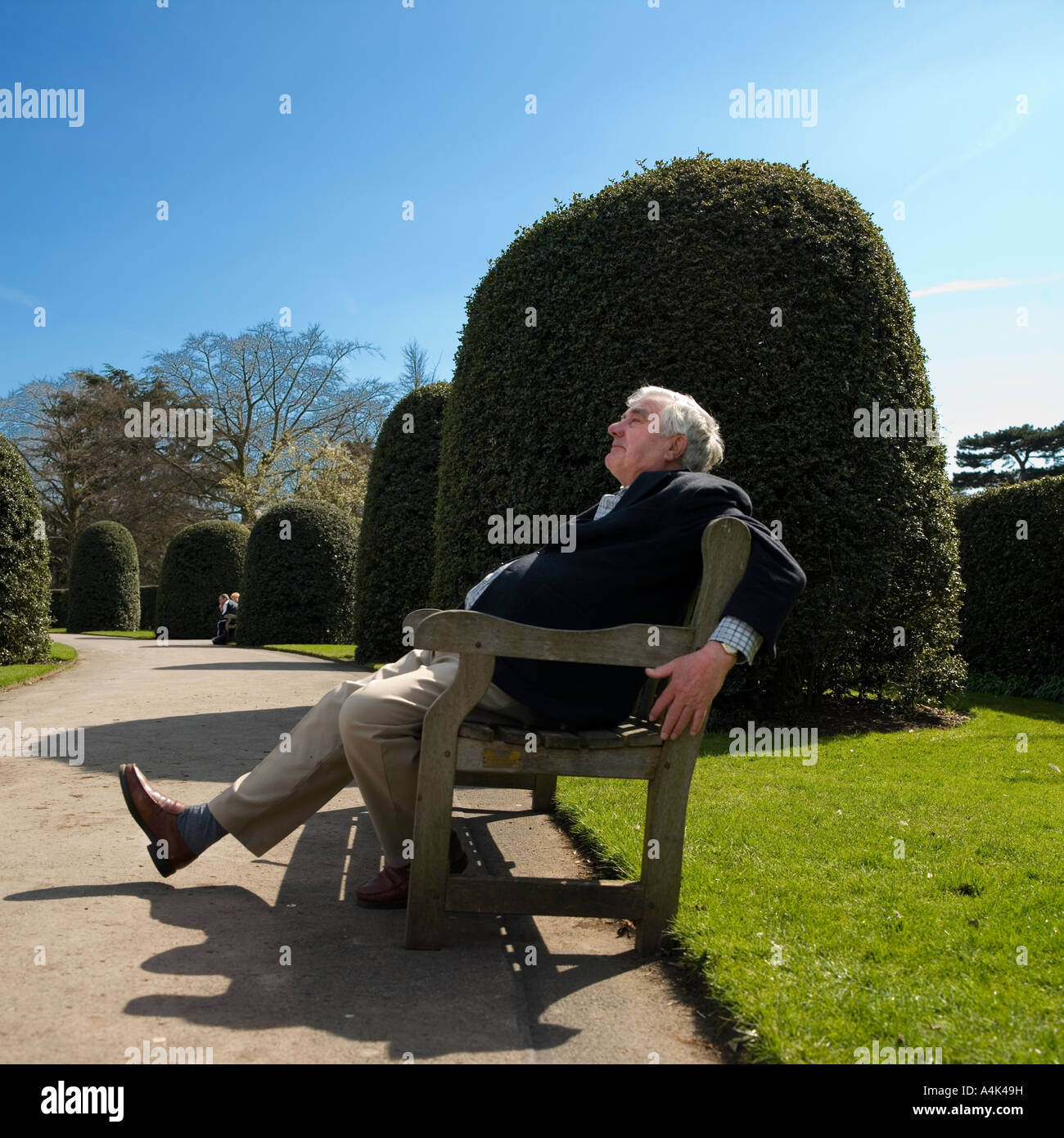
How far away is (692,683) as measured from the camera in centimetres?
253

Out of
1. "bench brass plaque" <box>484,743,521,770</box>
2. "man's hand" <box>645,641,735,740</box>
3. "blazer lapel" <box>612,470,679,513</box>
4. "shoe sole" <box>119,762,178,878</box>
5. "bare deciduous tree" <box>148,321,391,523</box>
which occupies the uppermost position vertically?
"bare deciduous tree" <box>148,321,391,523</box>

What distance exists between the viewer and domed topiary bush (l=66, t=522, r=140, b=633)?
28.4 m

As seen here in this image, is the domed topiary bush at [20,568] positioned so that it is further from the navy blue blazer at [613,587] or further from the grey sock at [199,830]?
the navy blue blazer at [613,587]

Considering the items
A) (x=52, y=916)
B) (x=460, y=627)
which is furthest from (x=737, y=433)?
(x=52, y=916)

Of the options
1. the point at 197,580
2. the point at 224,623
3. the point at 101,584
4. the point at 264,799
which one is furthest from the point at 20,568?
the point at 101,584

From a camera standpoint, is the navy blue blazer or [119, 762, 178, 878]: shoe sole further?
[119, 762, 178, 878]: shoe sole

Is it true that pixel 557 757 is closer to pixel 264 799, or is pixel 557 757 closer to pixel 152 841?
pixel 264 799

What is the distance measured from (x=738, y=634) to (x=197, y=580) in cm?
2438

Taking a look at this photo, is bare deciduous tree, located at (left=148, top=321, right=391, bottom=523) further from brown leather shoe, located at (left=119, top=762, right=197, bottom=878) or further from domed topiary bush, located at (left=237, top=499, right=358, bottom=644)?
brown leather shoe, located at (left=119, top=762, right=197, bottom=878)

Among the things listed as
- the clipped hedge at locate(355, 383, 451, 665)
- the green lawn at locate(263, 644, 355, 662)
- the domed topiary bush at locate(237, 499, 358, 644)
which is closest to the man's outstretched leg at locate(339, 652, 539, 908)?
the clipped hedge at locate(355, 383, 451, 665)

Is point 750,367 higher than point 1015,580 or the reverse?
higher

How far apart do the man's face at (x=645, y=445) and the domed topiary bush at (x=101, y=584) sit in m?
28.3

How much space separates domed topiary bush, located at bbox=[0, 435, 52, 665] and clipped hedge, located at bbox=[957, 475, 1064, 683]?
36.3 feet

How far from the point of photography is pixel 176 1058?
77.2 inches
